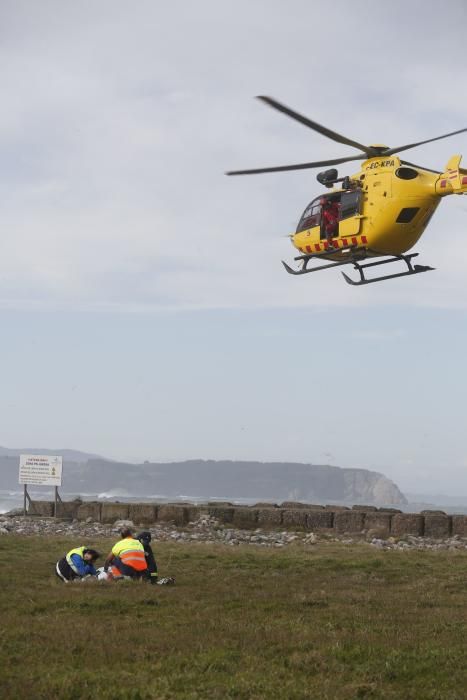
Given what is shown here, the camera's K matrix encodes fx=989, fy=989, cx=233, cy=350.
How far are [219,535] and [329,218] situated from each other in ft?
34.1

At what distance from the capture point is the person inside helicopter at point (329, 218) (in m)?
28.1

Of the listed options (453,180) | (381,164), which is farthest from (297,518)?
(453,180)

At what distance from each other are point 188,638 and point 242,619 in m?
1.82

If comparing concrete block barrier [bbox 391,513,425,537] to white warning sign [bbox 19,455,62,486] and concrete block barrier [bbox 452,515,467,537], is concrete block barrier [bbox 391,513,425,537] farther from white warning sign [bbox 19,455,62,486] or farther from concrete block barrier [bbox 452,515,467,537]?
white warning sign [bbox 19,455,62,486]

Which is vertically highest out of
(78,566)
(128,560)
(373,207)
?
(373,207)

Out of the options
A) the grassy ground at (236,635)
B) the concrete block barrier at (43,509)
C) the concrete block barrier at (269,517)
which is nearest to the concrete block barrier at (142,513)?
the concrete block barrier at (269,517)

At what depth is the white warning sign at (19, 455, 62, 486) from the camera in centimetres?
3831

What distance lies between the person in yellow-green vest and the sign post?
67.6 feet

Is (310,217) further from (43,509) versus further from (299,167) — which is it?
(43,509)

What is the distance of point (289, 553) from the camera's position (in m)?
24.3

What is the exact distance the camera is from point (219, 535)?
30875 mm

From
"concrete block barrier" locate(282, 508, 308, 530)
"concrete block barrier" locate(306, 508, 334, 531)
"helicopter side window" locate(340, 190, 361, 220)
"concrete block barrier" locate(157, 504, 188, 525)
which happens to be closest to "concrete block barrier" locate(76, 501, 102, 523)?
"concrete block barrier" locate(157, 504, 188, 525)

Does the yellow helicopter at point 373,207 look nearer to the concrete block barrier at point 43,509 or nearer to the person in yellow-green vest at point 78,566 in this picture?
the person in yellow-green vest at point 78,566

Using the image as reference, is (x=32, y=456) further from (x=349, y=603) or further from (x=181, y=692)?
(x=181, y=692)
